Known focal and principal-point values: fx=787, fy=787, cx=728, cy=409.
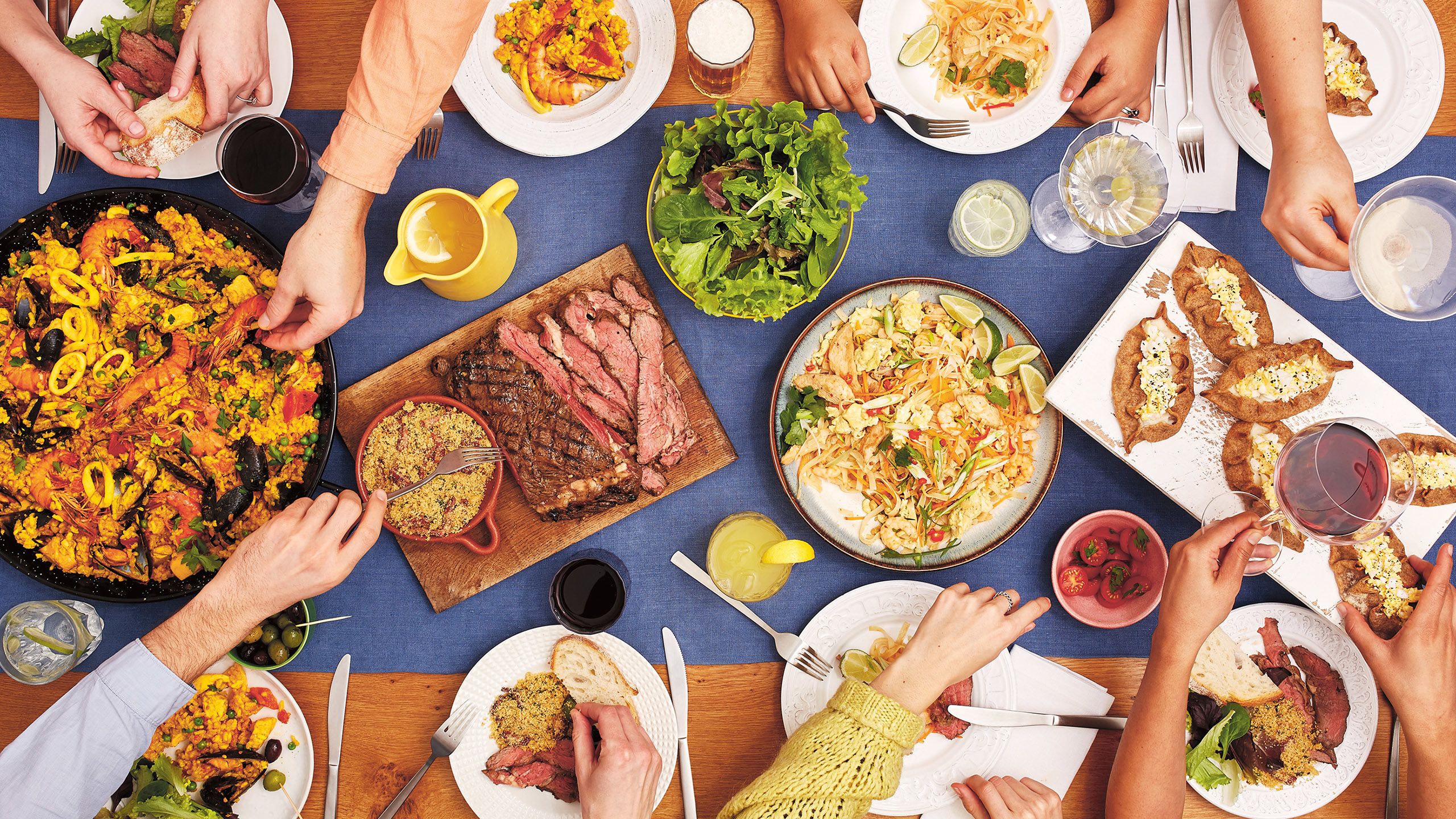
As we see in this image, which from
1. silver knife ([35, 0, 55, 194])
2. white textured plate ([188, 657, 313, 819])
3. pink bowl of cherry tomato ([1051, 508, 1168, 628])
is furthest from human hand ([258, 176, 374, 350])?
pink bowl of cherry tomato ([1051, 508, 1168, 628])

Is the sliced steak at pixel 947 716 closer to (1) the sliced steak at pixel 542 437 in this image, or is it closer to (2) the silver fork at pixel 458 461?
(1) the sliced steak at pixel 542 437

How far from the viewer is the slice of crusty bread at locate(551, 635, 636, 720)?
2.46m

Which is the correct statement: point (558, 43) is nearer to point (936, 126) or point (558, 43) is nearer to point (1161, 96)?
point (936, 126)

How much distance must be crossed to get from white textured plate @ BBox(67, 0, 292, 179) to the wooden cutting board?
2.60 ft

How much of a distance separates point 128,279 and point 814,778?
247 cm

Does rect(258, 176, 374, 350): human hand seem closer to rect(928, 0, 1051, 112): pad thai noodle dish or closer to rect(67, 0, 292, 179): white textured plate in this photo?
rect(67, 0, 292, 179): white textured plate

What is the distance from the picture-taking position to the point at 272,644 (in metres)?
2.39

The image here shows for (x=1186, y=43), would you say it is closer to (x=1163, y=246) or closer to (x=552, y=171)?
(x=1163, y=246)

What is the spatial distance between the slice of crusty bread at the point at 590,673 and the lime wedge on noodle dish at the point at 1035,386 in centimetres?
153

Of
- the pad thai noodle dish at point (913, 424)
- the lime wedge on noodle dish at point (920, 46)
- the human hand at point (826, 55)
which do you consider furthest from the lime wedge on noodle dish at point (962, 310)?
the lime wedge on noodle dish at point (920, 46)

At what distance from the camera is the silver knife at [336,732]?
7.95 feet

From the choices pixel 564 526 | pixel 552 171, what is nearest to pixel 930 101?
pixel 552 171

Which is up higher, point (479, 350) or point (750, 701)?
point (479, 350)

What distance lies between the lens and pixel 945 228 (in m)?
2.58
